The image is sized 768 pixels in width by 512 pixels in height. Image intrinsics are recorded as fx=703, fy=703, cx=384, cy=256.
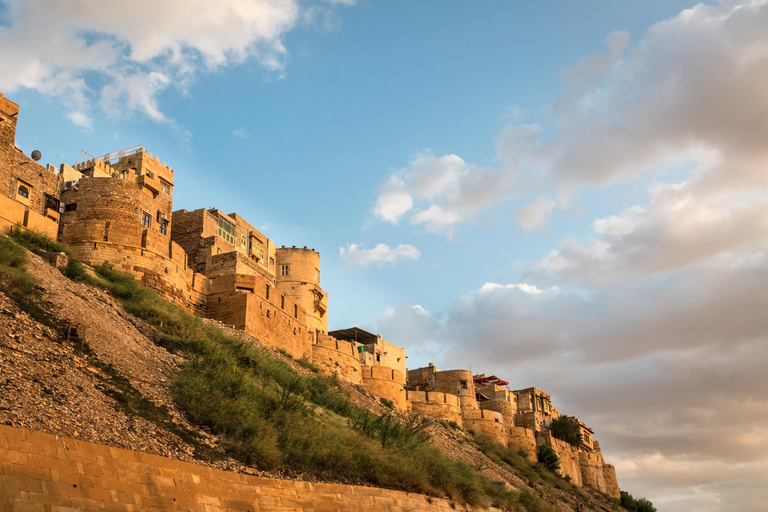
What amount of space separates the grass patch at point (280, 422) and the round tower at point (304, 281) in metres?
17.5

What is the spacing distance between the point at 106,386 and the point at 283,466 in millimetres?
3608

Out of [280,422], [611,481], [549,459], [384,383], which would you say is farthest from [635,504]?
[280,422]

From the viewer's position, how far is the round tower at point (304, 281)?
4103 cm

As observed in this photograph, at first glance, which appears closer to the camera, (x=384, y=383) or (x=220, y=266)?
(x=220, y=266)

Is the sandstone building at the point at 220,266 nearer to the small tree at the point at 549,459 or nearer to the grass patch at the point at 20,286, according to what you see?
the small tree at the point at 549,459

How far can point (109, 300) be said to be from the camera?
723 inches

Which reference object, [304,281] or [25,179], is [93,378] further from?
[304,281]

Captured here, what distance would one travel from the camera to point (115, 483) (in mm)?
9125

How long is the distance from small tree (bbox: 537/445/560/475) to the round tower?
1595 centimetres

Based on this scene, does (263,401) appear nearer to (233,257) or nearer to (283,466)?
(283,466)

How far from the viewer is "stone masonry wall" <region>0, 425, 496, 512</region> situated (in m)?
8.01

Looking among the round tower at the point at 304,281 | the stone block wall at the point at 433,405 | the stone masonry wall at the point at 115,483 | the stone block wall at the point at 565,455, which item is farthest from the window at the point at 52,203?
the stone block wall at the point at 565,455

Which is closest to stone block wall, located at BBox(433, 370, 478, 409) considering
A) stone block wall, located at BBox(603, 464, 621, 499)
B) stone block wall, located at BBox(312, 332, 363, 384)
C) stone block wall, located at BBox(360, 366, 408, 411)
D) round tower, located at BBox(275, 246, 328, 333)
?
stone block wall, located at BBox(360, 366, 408, 411)

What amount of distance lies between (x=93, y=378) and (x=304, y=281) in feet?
97.7
